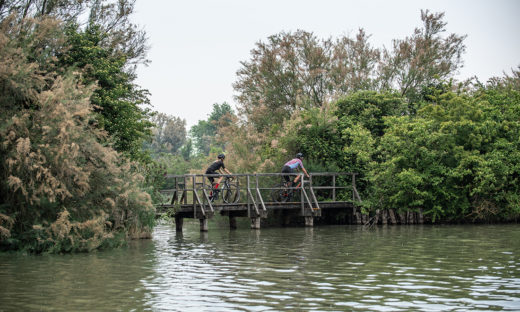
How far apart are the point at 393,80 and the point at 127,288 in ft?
115

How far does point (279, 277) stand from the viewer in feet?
38.9

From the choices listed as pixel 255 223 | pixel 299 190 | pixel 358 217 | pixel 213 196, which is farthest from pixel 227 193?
pixel 358 217

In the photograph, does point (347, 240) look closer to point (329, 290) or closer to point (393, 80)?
point (329, 290)

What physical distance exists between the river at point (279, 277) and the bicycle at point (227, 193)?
5869 millimetres

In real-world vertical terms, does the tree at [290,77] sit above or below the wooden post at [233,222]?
above

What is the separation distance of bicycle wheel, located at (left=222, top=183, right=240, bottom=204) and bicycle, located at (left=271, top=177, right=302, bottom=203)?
174 centimetres

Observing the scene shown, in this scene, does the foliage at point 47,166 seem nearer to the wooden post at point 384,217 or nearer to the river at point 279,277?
the river at point 279,277

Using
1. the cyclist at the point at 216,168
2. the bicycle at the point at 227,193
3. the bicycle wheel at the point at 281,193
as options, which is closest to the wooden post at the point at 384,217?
the bicycle wheel at the point at 281,193

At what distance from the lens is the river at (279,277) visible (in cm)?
927

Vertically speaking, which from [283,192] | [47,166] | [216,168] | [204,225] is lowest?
[204,225]

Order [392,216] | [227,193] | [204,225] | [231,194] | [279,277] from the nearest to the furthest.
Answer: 1. [279,277]
2. [204,225]
3. [227,193]
4. [231,194]
5. [392,216]

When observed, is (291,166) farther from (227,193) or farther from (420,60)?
(420,60)

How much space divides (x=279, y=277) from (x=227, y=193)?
1405 cm

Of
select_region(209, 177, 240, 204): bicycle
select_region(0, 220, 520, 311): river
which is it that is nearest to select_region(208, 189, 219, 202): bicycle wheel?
select_region(209, 177, 240, 204): bicycle
